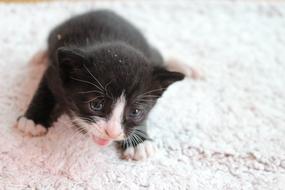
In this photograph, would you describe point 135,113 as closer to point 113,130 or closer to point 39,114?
point 113,130

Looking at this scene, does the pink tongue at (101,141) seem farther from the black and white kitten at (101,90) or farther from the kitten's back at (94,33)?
the kitten's back at (94,33)

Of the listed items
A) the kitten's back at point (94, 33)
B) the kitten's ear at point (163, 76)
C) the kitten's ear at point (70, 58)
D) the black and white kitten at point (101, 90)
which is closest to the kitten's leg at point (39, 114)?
the black and white kitten at point (101, 90)

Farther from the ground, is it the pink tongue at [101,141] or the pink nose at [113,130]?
the pink nose at [113,130]

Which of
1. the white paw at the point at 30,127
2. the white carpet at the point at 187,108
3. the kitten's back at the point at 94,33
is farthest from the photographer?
the kitten's back at the point at 94,33

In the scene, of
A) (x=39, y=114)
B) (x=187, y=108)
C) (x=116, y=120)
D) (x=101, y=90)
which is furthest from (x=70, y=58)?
(x=187, y=108)

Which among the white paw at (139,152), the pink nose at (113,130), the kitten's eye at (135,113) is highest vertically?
the kitten's eye at (135,113)

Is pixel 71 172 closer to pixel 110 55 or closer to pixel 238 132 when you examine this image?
pixel 110 55

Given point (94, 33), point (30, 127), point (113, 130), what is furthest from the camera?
point (94, 33)
